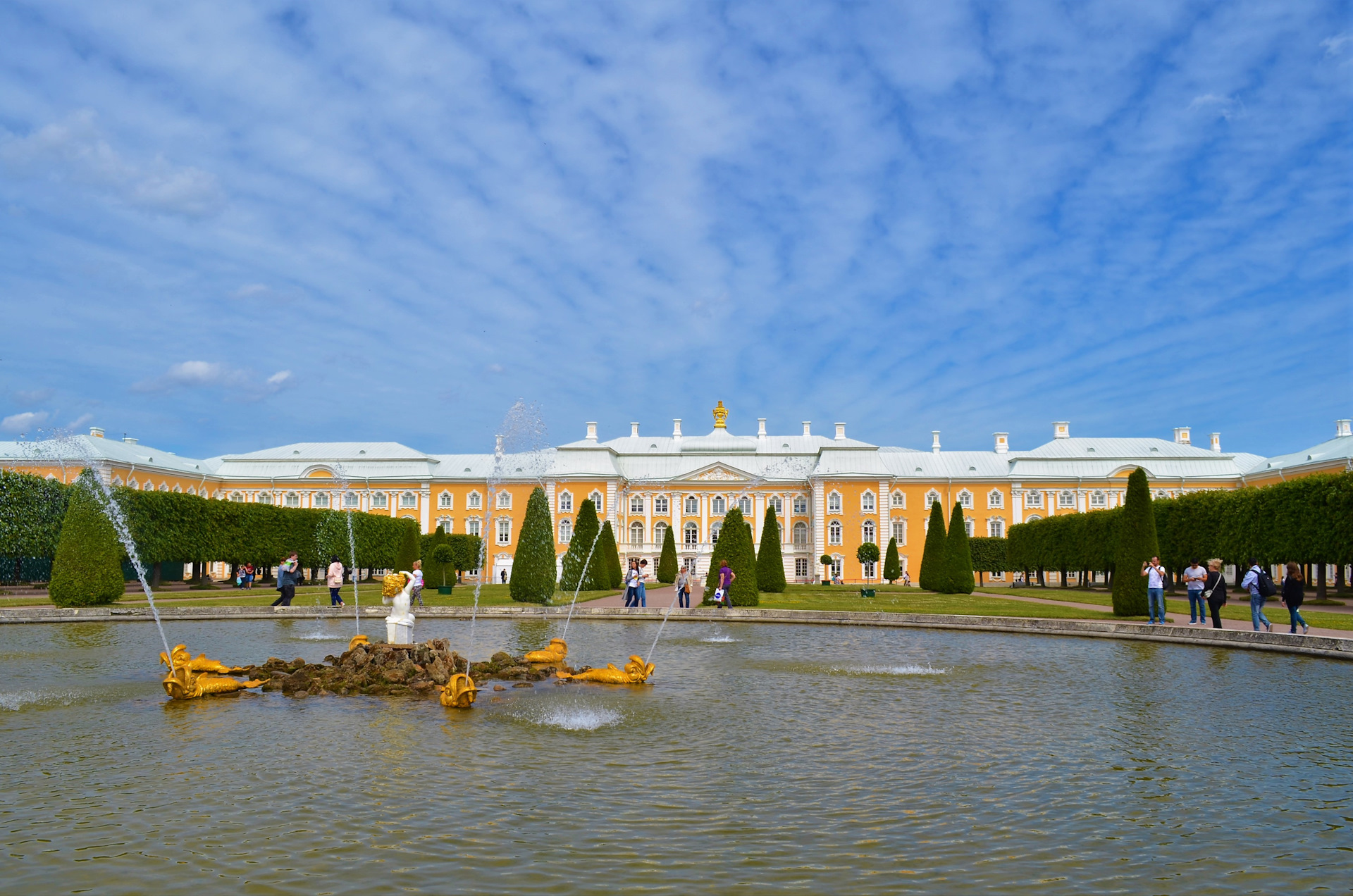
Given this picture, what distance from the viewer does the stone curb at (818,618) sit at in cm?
1417

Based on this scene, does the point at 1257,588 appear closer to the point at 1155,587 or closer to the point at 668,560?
the point at 1155,587

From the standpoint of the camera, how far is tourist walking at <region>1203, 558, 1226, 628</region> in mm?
16181

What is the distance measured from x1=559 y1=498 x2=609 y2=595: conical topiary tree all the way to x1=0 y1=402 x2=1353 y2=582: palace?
2542 cm

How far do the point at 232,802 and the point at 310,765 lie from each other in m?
0.94

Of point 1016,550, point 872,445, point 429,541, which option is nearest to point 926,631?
point 429,541

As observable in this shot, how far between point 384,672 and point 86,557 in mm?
13934

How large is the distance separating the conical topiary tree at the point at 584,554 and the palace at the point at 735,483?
1001 inches

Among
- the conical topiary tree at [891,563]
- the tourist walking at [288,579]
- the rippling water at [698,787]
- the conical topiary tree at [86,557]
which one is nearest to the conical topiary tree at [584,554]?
the tourist walking at [288,579]

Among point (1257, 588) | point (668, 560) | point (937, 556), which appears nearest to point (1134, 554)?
point (1257, 588)

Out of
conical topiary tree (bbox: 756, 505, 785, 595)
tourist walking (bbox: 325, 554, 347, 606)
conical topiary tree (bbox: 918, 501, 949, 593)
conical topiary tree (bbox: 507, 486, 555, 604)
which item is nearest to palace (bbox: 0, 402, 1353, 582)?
conical topiary tree (bbox: 918, 501, 949, 593)

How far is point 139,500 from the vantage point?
3409 centimetres

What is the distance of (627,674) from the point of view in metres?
10.9

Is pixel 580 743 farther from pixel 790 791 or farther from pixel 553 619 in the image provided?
pixel 553 619

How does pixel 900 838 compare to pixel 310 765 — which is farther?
pixel 310 765
